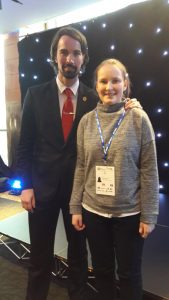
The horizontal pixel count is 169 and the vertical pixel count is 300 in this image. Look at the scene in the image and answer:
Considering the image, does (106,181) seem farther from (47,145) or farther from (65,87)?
(65,87)

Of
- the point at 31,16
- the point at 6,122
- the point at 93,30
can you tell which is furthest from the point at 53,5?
the point at 6,122

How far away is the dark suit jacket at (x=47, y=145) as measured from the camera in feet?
4.63

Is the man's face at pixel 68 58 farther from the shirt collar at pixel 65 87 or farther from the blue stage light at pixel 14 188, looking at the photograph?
the blue stage light at pixel 14 188

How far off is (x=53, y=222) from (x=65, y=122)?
0.54 m

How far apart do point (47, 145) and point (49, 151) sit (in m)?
0.03

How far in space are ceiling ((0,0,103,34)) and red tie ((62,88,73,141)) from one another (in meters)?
1.99

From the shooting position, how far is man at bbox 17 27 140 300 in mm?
1415

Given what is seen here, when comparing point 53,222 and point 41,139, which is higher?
point 41,139

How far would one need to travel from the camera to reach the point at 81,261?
5.19ft

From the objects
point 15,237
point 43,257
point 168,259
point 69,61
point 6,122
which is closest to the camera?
point 69,61

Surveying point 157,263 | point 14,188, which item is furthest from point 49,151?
point 14,188

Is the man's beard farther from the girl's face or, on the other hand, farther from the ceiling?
the ceiling

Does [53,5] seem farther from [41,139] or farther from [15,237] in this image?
[15,237]

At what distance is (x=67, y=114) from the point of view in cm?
144
